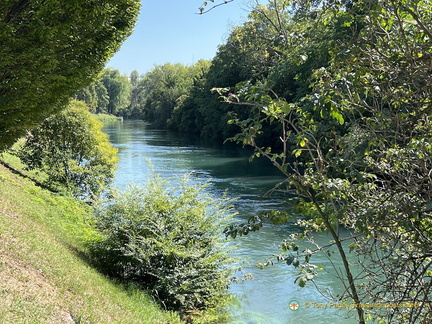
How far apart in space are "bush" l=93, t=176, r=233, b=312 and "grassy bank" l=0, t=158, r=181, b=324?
1.85 feet

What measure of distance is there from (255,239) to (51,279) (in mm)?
8171

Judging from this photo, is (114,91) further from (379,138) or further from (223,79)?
(379,138)

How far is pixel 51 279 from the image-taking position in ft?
20.9

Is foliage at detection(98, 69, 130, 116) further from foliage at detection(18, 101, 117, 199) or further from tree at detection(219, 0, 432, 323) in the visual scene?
tree at detection(219, 0, 432, 323)

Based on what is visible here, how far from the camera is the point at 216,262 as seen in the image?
870 cm

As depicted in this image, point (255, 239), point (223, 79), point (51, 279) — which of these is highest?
point (223, 79)

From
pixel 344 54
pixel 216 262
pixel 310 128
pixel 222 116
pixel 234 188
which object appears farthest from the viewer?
pixel 222 116

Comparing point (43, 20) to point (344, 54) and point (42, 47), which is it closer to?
point (42, 47)

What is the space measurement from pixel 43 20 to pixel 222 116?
41.3 metres

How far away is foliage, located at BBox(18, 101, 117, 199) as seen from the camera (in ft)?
50.9

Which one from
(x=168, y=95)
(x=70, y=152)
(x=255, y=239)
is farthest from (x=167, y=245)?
(x=168, y=95)

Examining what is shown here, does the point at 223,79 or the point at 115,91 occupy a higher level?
the point at 115,91

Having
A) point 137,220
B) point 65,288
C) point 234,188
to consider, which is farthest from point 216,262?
point 234,188

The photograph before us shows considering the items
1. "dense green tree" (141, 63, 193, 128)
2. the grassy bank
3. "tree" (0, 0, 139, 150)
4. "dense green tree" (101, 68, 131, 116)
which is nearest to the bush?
the grassy bank
